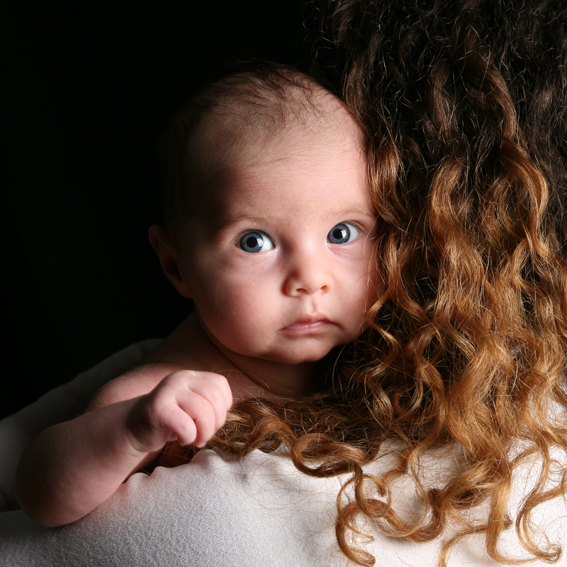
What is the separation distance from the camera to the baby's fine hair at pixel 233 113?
3.48ft

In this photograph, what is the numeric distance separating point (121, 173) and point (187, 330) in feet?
3.77

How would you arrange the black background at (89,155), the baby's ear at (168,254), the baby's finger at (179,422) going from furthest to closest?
1. the black background at (89,155)
2. the baby's ear at (168,254)
3. the baby's finger at (179,422)

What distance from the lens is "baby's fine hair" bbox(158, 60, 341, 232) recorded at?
1062mm

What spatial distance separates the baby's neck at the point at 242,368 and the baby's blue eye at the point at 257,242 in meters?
0.27

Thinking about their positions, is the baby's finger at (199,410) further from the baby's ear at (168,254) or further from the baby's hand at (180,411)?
the baby's ear at (168,254)

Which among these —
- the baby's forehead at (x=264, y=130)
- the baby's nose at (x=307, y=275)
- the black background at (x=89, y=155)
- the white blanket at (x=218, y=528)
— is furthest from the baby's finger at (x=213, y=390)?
the black background at (x=89, y=155)

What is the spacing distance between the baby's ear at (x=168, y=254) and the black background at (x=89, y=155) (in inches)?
38.9

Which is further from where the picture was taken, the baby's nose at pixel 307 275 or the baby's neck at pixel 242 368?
the baby's neck at pixel 242 368

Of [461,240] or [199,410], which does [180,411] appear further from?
[461,240]

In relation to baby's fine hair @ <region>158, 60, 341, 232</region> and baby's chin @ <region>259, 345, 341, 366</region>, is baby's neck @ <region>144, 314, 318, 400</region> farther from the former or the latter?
baby's fine hair @ <region>158, 60, 341, 232</region>

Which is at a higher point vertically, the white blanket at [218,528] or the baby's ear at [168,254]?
the baby's ear at [168,254]

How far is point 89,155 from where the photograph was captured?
7.43 feet

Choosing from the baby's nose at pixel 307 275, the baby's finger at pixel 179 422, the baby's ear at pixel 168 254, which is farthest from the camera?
the baby's ear at pixel 168 254

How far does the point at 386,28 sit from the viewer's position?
3.76ft
